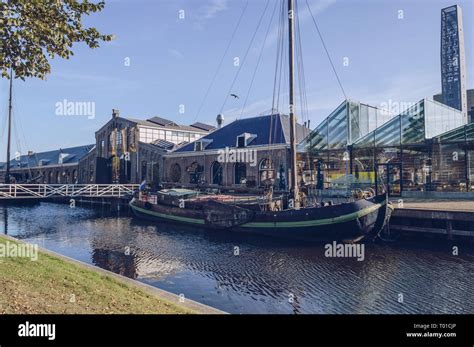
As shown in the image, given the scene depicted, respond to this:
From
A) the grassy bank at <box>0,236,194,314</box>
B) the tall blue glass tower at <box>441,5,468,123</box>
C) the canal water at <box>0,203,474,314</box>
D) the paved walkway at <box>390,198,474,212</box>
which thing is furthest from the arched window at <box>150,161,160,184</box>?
the tall blue glass tower at <box>441,5,468,123</box>

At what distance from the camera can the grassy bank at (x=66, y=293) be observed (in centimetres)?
651

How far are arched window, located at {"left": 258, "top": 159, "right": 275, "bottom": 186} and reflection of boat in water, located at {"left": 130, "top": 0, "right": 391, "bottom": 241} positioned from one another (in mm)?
8619

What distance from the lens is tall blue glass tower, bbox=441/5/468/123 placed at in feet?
141

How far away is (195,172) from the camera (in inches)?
1554

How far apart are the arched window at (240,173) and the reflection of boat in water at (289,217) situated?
933 cm

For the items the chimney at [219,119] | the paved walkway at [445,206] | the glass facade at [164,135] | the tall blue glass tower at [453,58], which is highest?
the tall blue glass tower at [453,58]

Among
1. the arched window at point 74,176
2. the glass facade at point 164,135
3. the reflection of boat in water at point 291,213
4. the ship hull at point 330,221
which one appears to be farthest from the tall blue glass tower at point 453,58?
the arched window at point 74,176

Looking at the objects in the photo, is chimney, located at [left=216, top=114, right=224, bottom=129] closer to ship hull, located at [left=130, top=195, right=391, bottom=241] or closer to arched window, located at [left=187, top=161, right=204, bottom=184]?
arched window, located at [left=187, top=161, right=204, bottom=184]

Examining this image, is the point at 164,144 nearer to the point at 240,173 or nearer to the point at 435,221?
the point at 240,173

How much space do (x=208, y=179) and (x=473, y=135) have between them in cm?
2503

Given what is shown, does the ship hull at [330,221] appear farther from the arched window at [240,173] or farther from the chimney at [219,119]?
the chimney at [219,119]
